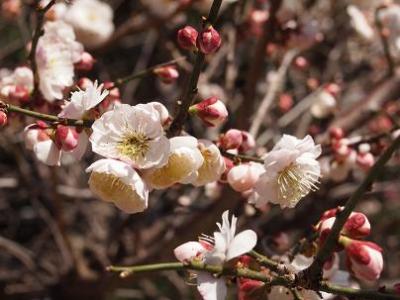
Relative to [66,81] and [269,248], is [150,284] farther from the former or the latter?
[66,81]

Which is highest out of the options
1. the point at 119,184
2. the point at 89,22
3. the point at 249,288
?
the point at 89,22

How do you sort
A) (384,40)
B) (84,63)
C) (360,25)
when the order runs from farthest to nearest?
(360,25), (384,40), (84,63)

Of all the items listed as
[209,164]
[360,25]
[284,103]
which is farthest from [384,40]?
[209,164]

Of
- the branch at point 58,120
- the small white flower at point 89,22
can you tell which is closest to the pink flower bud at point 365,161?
the branch at point 58,120

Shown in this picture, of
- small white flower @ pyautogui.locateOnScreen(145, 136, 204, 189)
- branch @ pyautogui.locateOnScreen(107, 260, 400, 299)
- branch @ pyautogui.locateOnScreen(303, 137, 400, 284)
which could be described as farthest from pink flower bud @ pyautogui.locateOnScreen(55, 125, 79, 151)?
branch @ pyautogui.locateOnScreen(303, 137, 400, 284)

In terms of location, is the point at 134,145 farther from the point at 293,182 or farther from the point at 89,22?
the point at 89,22

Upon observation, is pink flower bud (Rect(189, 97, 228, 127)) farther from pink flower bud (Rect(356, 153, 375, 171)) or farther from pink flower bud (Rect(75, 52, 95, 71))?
pink flower bud (Rect(356, 153, 375, 171))
